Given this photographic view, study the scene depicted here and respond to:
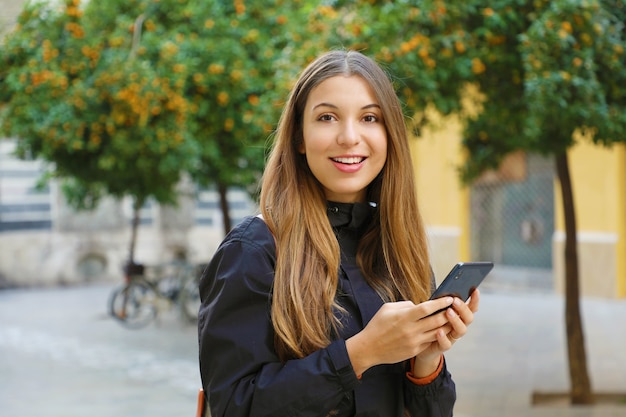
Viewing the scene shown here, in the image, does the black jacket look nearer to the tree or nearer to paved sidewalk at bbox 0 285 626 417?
paved sidewalk at bbox 0 285 626 417

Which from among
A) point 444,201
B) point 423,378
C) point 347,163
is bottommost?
point 444,201

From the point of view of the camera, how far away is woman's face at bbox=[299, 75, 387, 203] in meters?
1.94

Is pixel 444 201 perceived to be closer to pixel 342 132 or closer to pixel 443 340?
pixel 342 132

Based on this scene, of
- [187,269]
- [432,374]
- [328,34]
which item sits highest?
[328,34]

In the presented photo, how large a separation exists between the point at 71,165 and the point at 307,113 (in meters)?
7.95

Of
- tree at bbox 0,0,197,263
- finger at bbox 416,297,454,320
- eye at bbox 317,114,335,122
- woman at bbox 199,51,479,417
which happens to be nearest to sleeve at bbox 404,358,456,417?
woman at bbox 199,51,479,417

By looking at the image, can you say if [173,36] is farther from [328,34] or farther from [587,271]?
[587,271]

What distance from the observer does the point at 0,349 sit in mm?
11062

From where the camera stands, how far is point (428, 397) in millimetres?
1955

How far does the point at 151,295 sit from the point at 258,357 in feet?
37.0

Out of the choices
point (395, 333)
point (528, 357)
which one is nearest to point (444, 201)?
point (528, 357)

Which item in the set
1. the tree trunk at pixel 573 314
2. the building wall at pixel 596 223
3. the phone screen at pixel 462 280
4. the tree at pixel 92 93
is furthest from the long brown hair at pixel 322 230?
the building wall at pixel 596 223

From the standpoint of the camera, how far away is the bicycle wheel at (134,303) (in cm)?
1246

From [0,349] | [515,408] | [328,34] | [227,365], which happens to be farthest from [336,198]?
[0,349]
